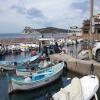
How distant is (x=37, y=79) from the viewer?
71.4 feet

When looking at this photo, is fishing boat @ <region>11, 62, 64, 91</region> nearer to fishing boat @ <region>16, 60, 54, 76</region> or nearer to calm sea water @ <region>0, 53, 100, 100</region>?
calm sea water @ <region>0, 53, 100, 100</region>

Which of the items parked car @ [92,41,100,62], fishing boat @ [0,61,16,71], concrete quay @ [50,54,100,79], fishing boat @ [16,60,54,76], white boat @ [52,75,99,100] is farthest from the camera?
fishing boat @ [0,61,16,71]

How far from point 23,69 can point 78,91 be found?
1282 centimetres

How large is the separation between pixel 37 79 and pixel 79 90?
7.44 m

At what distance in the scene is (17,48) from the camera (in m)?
51.9

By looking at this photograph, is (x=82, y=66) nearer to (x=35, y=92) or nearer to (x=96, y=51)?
(x=96, y=51)

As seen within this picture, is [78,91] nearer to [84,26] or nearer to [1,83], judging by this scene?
[1,83]

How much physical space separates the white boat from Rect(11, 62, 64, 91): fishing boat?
492 centimetres

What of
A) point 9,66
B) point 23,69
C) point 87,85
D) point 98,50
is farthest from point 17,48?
point 87,85

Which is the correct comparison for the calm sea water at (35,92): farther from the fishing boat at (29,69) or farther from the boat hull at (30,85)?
the fishing boat at (29,69)

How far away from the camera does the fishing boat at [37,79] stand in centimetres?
2029

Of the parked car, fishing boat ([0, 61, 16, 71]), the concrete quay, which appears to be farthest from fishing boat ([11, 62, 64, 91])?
fishing boat ([0, 61, 16, 71])

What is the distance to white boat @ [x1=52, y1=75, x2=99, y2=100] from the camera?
14.1m

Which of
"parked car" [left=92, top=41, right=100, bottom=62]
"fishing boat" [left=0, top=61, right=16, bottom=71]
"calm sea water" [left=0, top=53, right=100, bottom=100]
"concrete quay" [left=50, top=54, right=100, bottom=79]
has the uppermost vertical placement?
"parked car" [left=92, top=41, right=100, bottom=62]
